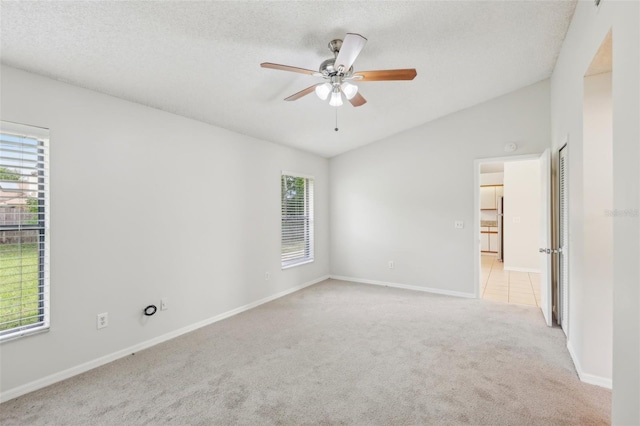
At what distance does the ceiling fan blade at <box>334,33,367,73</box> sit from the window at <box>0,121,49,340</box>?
2.33 meters

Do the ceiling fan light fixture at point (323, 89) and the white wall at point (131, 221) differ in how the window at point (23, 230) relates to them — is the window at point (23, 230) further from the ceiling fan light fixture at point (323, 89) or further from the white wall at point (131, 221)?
the ceiling fan light fixture at point (323, 89)

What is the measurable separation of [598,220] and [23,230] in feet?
14.1

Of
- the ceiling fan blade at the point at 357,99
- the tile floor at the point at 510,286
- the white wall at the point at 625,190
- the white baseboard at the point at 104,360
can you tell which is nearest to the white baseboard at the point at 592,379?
the white wall at the point at 625,190

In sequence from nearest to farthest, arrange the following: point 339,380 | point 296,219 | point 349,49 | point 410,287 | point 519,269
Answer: point 349,49 < point 339,380 < point 410,287 < point 296,219 < point 519,269

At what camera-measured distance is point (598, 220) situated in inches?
90.1

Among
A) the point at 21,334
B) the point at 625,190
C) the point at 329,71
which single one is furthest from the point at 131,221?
the point at 625,190

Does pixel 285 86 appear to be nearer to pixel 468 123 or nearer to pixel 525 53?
pixel 525 53

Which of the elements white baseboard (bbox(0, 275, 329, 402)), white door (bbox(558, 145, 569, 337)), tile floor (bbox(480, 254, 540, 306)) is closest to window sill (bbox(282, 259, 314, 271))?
white baseboard (bbox(0, 275, 329, 402))

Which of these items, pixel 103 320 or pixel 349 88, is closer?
pixel 349 88

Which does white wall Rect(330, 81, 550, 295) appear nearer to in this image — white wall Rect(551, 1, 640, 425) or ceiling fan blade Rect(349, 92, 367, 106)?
white wall Rect(551, 1, 640, 425)

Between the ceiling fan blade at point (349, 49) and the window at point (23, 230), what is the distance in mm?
2334

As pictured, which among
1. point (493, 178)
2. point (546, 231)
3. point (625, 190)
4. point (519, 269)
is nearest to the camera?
point (625, 190)

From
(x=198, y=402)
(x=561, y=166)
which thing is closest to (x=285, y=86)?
(x=198, y=402)

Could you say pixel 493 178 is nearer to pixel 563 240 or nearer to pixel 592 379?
pixel 563 240
